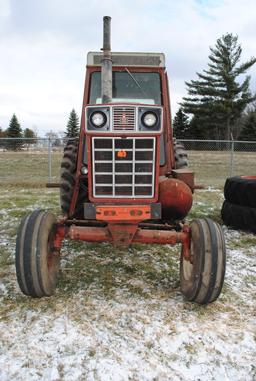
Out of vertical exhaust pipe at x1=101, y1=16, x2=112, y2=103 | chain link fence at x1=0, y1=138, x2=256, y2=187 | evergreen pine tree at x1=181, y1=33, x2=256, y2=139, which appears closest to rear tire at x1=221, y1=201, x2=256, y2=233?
vertical exhaust pipe at x1=101, y1=16, x2=112, y2=103

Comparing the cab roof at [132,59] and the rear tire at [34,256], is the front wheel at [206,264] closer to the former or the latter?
the rear tire at [34,256]

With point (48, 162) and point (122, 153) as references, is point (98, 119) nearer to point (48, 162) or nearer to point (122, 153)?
point (122, 153)

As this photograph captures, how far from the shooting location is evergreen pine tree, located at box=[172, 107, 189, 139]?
130ft

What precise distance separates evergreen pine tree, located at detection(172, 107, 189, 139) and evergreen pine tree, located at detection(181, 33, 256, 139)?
1445 millimetres

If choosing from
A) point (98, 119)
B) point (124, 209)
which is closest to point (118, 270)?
point (124, 209)

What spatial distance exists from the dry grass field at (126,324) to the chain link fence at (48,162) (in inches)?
299

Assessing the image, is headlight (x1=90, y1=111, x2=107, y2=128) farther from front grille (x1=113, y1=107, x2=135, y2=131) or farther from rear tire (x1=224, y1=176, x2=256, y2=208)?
rear tire (x1=224, y1=176, x2=256, y2=208)

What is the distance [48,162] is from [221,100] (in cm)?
2795

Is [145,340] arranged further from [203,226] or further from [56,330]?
[203,226]

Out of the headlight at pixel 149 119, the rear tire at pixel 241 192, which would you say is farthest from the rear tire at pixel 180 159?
the headlight at pixel 149 119

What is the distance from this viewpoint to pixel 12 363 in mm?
2385

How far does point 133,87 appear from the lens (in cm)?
436

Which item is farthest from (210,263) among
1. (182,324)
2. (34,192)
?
(34,192)

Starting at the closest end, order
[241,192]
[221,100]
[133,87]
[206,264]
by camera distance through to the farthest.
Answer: [206,264] < [133,87] < [241,192] < [221,100]
